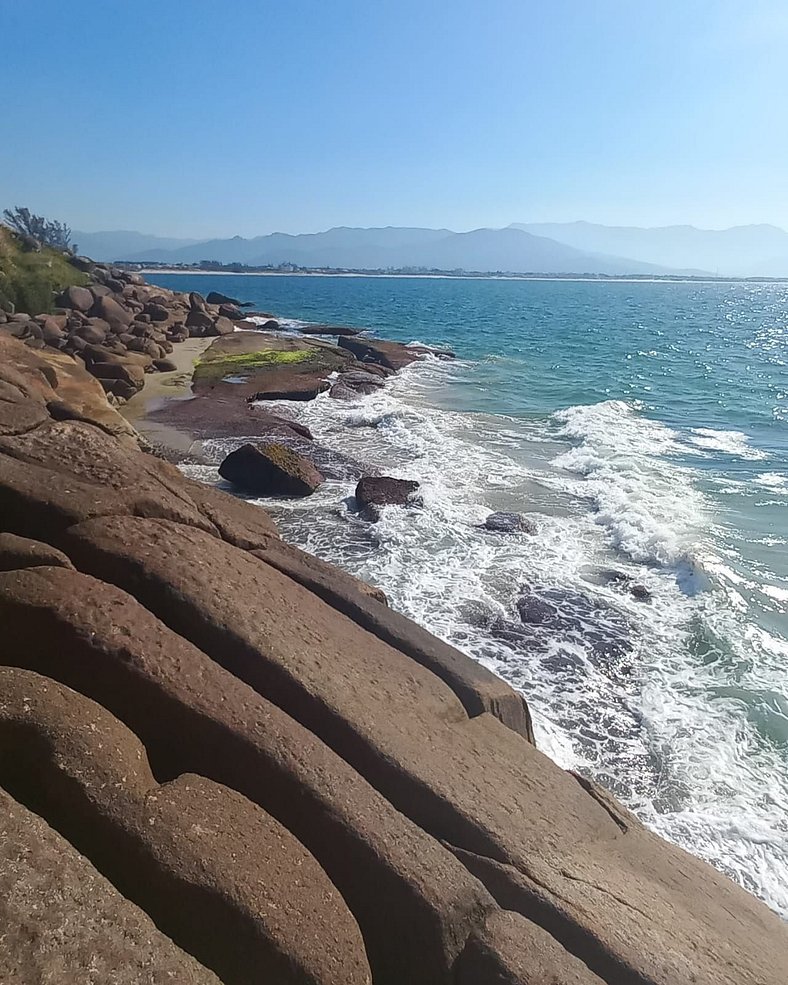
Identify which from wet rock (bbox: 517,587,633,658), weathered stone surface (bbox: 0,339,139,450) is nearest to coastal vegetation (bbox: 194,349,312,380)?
weathered stone surface (bbox: 0,339,139,450)

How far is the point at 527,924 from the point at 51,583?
4.04 m

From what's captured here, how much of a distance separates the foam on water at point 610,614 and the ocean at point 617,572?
0.03 meters

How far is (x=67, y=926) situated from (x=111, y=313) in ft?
126

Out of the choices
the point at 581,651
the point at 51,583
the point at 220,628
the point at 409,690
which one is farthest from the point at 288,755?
the point at 581,651

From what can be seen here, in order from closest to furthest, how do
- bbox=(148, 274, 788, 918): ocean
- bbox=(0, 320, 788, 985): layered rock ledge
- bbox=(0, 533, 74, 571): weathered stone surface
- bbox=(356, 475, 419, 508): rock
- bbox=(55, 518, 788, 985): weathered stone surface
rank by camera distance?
bbox=(0, 320, 788, 985): layered rock ledge → bbox=(55, 518, 788, 985): weathered stone surface → bbox=(0, 533, 74, 571): weathered stone surface → bbox=(148, 274, 788, 918): ocean → bbox=(356, 475, 419, 508): rock

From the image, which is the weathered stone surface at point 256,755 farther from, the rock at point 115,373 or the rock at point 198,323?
the rock at point 198,323

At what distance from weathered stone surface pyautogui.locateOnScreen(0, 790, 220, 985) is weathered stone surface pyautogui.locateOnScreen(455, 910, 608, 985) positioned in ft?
5.31

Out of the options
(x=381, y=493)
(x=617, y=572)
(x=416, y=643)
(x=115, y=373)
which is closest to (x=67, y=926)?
(x=416, y=643)

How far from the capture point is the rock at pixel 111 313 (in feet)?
120

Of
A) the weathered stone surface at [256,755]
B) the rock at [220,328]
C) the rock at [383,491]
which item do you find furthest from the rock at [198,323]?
the weathered stone surface at [256,755]

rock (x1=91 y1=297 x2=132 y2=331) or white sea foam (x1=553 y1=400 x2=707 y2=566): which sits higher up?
rock (x1=91 y1=297 x2=132 y2=331)

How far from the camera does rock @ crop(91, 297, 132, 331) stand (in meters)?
36.5

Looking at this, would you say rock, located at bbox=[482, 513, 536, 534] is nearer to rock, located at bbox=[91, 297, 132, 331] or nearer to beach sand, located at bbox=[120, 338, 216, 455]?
beach sand, located at bbox=[120, 338, 216, 455]

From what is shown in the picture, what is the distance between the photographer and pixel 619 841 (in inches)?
233
